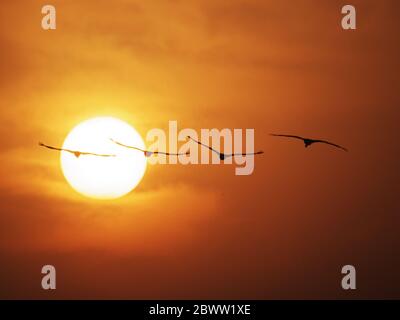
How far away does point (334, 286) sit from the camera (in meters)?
109
